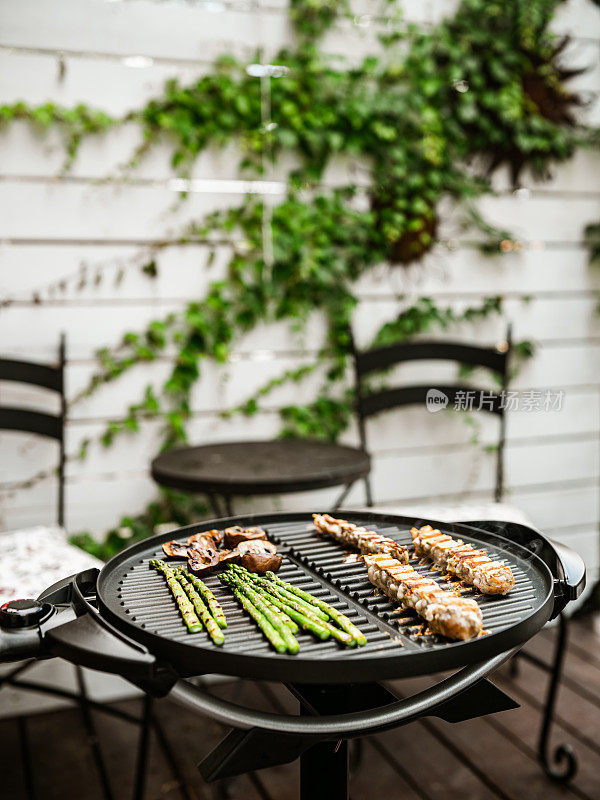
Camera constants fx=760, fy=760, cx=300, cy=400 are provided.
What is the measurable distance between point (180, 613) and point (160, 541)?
0.37 meters

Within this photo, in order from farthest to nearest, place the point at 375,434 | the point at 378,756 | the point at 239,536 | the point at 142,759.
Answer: the point at 375,434 → the point at 378,756 → the point at 142,759 → the point at 239,536

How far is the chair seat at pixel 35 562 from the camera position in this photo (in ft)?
6.21

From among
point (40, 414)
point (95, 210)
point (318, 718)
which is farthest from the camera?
point (95, 210)

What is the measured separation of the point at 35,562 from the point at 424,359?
1590mm

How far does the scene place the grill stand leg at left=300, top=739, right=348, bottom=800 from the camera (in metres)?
1.23

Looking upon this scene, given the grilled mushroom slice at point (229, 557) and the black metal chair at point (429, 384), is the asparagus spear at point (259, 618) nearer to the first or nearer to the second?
the grilled mushroom slice at point (229, 557)

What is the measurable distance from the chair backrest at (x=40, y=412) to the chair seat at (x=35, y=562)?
0.84ft

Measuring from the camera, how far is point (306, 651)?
1.08 meters

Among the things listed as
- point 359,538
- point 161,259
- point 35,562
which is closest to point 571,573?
point 359,538

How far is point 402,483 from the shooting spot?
312cm

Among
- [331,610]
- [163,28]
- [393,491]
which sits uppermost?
[163,28]

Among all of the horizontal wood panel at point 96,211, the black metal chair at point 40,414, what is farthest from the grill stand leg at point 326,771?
the horizontal wood panel at point 96,211

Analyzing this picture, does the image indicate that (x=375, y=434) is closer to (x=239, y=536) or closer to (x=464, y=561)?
(x=239, y=536)
